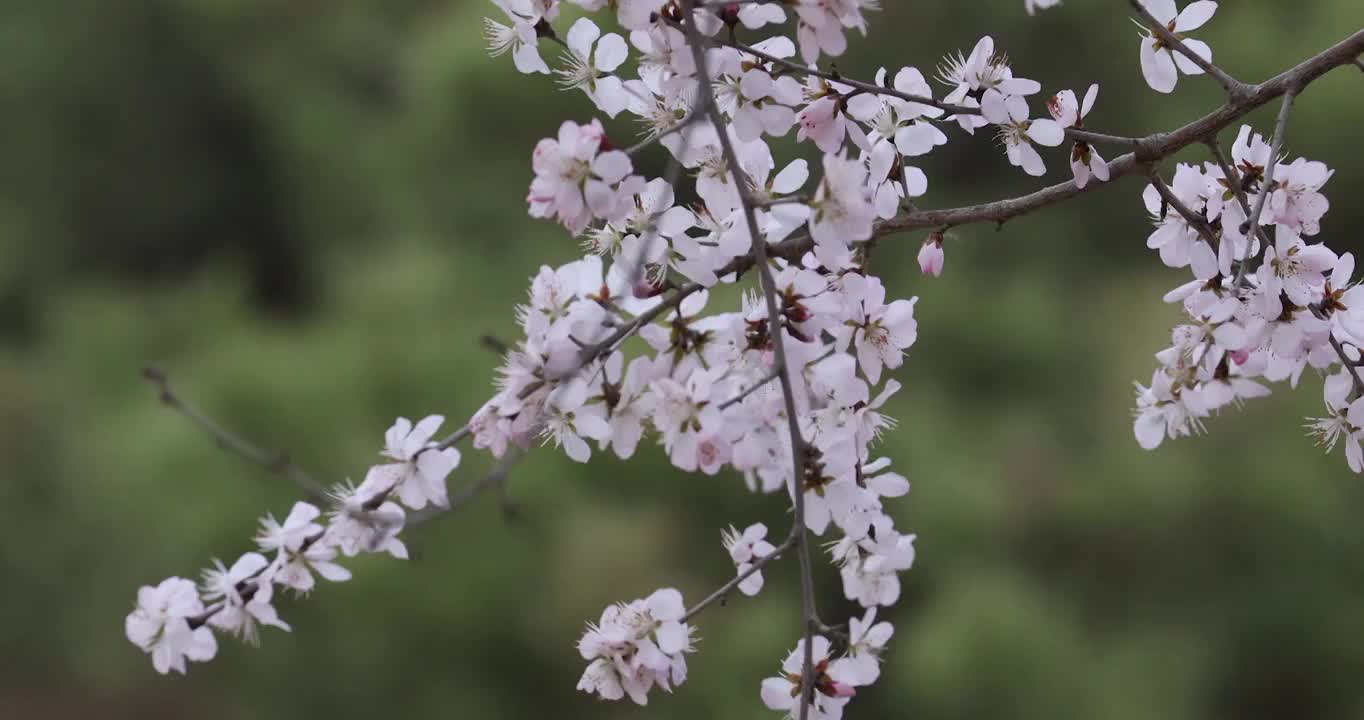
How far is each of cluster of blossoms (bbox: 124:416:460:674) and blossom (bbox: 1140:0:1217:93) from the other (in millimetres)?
332

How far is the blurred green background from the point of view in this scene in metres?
2.00

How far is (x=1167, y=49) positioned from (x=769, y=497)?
4.55ft

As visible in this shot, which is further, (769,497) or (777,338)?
(769,497)

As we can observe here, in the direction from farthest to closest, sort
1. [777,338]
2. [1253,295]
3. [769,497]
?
[769,497], [1253,295], [777,338]

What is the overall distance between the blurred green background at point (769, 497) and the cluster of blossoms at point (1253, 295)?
1269 millimetres

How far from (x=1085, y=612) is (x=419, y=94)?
64.6 inches

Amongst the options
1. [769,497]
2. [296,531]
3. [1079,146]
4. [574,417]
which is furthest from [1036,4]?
[769,497]

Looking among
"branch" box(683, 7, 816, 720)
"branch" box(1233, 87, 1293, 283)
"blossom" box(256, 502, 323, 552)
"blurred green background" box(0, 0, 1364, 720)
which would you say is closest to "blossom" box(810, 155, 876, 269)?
"branch" box(683, 7, 816, 720)

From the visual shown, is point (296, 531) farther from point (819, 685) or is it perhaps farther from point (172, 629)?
point (819, 685)

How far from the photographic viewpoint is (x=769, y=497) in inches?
75.1

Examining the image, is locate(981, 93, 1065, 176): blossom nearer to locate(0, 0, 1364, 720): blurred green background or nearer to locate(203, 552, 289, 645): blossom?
locate(203, 552, 289, 645): blossom

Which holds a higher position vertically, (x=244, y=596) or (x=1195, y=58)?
(x=1195, y=58)

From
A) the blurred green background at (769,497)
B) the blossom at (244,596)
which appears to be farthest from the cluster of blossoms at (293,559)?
the blurred green background at (769,497)

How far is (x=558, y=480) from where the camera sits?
6.82ft
